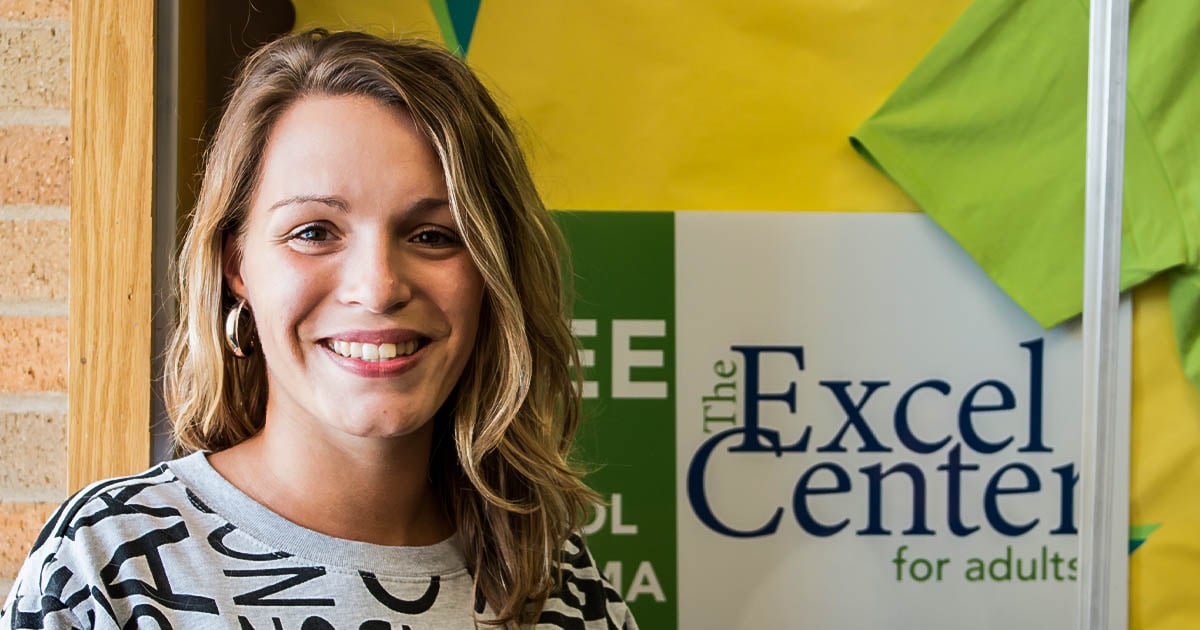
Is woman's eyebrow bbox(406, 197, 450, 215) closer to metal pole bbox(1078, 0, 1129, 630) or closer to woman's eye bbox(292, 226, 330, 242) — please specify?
woman's eye bbox(292, 226, 330, 242)

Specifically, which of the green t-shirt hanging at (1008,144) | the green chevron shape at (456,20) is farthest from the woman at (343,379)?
the green t-shirt hanging at (1008,144)

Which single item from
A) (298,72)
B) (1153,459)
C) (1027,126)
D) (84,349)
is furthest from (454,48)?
(1153,459)

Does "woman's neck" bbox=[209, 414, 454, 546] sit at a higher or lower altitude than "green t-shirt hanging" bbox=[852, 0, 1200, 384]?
lower

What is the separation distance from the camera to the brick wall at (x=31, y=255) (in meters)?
1.20

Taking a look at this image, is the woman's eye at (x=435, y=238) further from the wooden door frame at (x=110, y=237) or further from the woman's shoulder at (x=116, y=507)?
the wooden door frame at (x=110, y=237)

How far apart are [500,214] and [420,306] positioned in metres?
0.13

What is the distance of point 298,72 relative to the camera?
0.99 meters

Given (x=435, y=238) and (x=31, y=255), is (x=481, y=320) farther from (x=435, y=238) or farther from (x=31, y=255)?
(x=31, y=255)

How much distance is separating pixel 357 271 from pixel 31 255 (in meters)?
0.50

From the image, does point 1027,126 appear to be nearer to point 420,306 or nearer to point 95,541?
point 420,306

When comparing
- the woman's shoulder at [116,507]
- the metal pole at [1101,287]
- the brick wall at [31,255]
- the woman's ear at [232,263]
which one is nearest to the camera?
the woman's shoulder at [116,507]

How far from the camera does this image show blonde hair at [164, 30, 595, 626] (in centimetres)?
97

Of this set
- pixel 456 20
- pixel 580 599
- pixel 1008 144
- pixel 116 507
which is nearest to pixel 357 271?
pixel 116 507

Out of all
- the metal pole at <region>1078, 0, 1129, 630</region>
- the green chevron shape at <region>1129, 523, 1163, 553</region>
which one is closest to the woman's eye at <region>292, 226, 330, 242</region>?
the metal pole at <region>1078, 0, 1129, 630</region>
